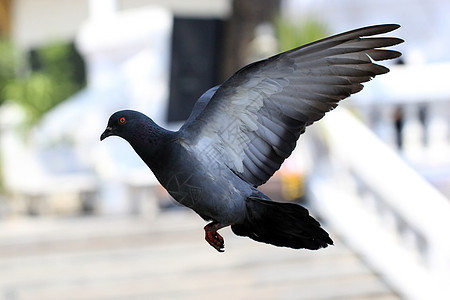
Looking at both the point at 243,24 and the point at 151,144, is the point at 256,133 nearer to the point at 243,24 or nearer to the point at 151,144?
the point at 151,144

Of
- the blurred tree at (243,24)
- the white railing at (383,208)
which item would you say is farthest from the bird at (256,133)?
the blurred tree at (243,24)

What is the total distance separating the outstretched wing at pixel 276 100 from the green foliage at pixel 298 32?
4425 mm

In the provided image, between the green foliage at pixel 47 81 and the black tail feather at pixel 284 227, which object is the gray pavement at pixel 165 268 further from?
the green foliage at pixel 47 81

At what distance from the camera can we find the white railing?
346 centimetres

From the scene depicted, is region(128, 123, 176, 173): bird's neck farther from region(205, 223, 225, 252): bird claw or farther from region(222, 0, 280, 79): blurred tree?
region(222, 0, 280, 79): blurred tree

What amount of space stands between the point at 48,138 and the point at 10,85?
13.4 ft

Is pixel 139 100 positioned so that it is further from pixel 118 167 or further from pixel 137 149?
pixel 137 149

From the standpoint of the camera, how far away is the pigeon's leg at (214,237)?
574 millimetres

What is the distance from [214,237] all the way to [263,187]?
516 centimetres

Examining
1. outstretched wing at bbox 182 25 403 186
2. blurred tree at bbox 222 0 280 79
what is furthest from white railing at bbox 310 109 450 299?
outstretched wing at bbox 182 25 403 186

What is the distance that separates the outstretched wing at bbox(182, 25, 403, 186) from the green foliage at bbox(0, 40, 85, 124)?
978 centimetres

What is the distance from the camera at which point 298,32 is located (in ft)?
16.6

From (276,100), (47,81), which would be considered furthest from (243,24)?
(47,81)

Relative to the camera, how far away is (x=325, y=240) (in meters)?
0.56
